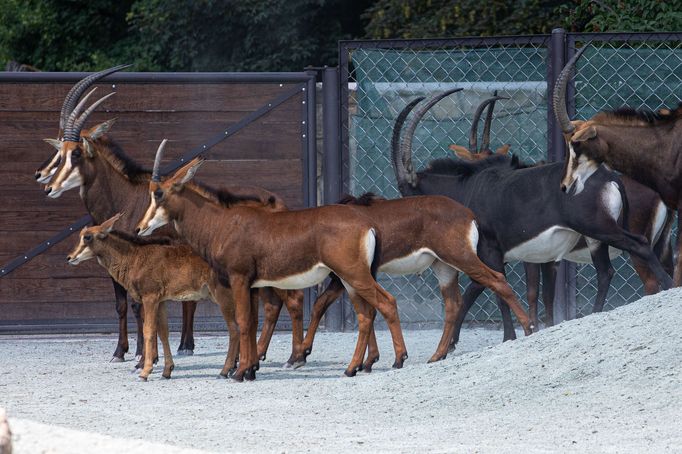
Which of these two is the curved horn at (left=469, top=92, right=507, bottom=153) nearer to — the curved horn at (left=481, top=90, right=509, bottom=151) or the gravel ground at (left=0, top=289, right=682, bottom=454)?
the curved horn at (left=481, top=90, right=509, bottom=151)

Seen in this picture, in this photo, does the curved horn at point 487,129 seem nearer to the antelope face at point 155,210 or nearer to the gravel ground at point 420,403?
the gravel ground at point 420,403

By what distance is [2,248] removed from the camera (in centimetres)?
1279

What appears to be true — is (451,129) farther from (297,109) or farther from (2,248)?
(2,248)

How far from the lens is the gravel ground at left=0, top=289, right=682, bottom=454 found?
686cm

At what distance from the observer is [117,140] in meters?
12.8

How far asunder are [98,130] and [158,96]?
1.23 metres

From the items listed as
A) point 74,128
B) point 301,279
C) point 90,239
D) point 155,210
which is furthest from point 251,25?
point 301,279

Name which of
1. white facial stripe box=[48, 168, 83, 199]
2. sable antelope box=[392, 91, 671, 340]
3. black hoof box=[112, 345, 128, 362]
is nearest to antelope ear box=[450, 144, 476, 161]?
sable antelope box=[392, 91, 671, 340]

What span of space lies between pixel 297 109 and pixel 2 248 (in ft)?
10.4

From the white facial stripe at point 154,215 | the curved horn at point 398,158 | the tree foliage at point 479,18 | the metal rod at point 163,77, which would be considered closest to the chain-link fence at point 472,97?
the metal rod at point 163,77

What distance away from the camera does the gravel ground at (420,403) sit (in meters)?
6.86

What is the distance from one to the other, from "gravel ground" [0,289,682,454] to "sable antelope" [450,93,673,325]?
7.21 ft

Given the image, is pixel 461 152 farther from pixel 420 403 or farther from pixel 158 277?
pixel 420 403

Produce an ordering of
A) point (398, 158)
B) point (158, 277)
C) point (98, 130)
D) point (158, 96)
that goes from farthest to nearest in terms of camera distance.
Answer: point (158, 96)
point (98, 130)
point (398, 158)
point (158, 277)
